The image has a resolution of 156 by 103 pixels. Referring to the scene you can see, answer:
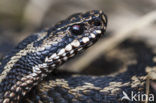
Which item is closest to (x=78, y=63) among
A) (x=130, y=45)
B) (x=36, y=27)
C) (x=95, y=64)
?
(x=95, y=64)

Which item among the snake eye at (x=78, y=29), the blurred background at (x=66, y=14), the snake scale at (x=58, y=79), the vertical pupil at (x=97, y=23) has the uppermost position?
the blurred background at (x=66, y=14)

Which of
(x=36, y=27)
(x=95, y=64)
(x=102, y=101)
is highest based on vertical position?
(x=36, y=27)

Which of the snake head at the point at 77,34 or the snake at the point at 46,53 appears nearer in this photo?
the snake at the point at 46,53

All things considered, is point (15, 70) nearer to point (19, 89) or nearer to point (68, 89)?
point (19, 89)

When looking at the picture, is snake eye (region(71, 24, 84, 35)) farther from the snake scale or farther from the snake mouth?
the snake mouth

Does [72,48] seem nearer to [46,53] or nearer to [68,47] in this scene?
[68,47]

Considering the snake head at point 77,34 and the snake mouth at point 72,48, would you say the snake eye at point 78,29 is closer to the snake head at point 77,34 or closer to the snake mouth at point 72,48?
the snake head at point 77,34

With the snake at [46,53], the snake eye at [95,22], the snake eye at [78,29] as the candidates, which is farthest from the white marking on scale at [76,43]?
the snake eye at [95,22]
